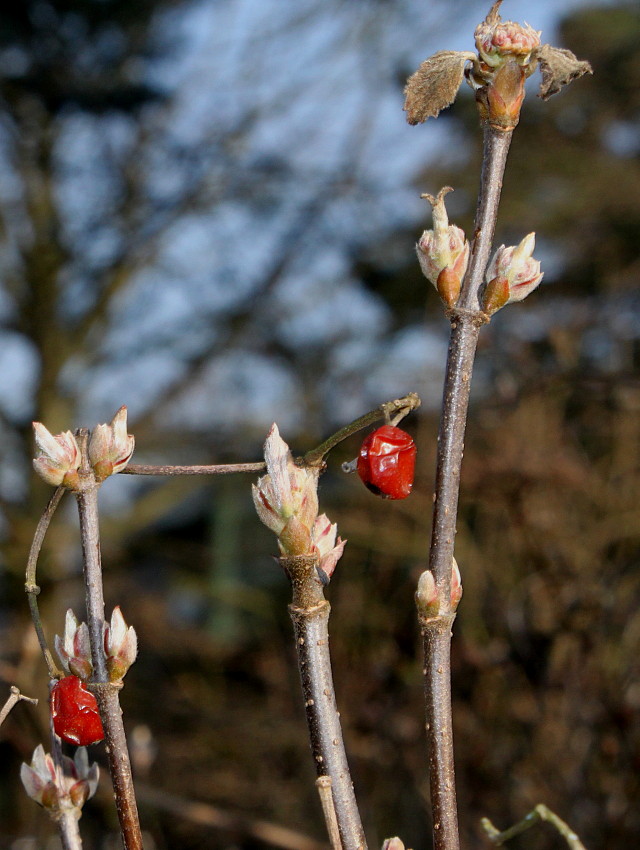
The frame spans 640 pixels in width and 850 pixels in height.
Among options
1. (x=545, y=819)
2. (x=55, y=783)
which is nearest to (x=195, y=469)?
(x=55, y=783)

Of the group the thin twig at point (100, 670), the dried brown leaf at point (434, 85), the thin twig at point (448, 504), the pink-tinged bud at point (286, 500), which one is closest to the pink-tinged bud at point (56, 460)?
the thin twig at point (100, 670)

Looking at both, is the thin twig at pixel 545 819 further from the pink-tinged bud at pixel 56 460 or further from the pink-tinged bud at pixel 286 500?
the pink-tinged bud at pixel 56 460

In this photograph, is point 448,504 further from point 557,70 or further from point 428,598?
point 557,70

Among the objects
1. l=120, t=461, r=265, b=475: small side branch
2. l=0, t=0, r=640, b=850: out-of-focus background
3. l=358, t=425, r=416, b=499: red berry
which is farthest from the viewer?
l=0, t=0, r=640, b=850: out-of-focus background

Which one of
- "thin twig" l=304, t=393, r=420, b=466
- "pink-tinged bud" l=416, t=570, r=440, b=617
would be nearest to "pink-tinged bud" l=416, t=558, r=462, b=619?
"pink-tinged bud" l=416, t=570, r=440, b=617

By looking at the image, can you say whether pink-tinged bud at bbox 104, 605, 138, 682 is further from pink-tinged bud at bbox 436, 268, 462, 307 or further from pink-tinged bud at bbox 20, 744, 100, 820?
pink-tinged bud at bbox 436, 268, 462, 307

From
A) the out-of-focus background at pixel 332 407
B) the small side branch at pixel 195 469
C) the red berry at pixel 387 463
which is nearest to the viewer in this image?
the small side branch at pixel 195 469

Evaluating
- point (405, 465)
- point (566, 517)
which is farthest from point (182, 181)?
point (405, 465)
